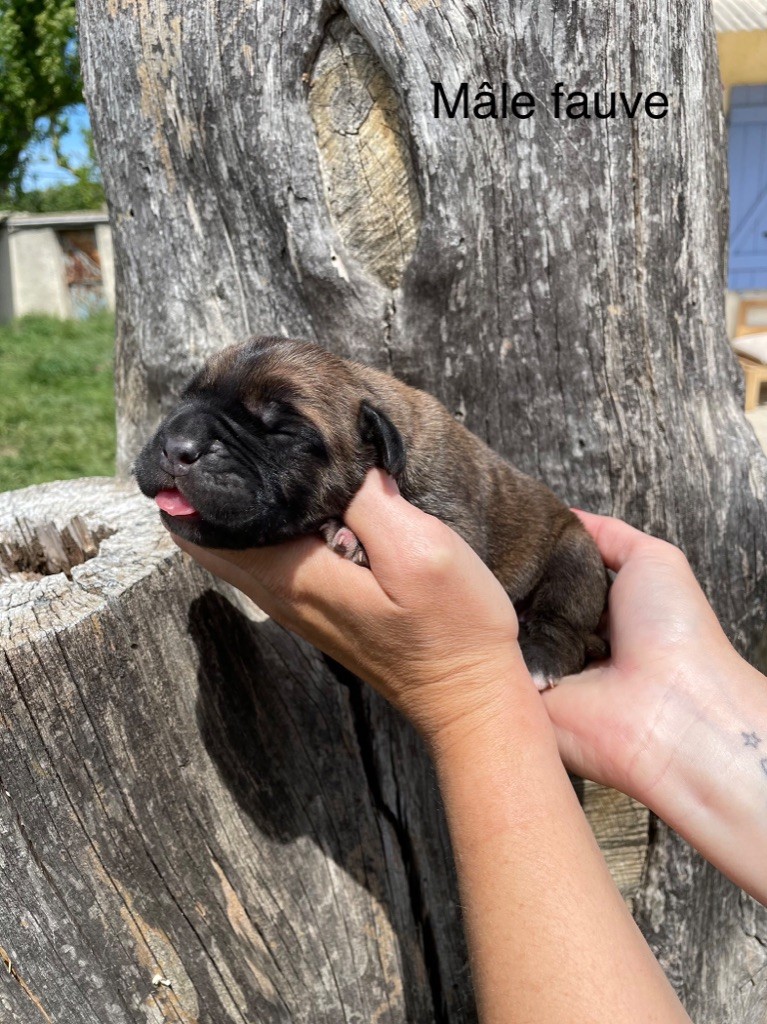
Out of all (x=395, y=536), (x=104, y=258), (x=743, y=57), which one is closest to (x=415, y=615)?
(x=395, y=536)

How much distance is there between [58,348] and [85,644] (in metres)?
13.6

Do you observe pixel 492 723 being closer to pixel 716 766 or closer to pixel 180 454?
pixel 716 766

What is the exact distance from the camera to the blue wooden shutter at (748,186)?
12.4 meters

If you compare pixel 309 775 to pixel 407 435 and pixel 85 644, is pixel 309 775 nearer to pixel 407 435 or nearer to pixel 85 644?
pixel 85 644

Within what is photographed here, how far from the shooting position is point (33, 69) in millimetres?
21062

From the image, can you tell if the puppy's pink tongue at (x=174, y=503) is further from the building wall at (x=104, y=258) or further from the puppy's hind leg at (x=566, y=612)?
the building wall at (x=104, y=258)

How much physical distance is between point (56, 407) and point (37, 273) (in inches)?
481

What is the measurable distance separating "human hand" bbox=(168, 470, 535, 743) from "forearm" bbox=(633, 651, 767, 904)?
54cm

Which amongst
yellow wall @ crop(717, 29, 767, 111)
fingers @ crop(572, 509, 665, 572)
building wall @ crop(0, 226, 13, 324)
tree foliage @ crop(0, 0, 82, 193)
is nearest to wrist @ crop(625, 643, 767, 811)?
fingers @ crop(572, 509, 665, 572)

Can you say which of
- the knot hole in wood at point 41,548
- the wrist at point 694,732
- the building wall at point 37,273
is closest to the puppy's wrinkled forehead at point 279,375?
the knot hole in wood at point 41,548

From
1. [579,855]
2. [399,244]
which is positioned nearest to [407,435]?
[399,244]

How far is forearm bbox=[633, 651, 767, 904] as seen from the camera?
7.23 ft

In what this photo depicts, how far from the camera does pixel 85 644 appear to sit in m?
2.10

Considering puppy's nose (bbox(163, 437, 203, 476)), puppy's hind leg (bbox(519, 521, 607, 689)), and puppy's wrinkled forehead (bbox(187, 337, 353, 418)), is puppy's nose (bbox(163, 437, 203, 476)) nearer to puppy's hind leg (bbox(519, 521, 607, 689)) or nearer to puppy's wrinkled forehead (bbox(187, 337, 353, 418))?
puppy's wrinkled forehead (bbox(187, 337, 353, 418))
